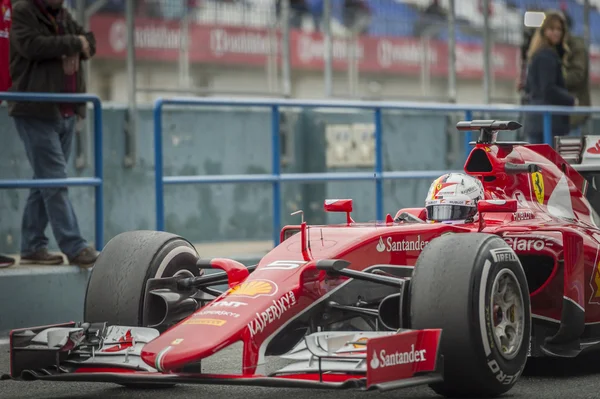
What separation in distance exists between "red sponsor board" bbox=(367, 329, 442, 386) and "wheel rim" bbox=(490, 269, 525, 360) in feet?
1.52

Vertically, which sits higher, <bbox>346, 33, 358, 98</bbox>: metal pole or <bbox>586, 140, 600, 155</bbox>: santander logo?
<bbox>346, 33, 358, 98</bbox>: metal pole

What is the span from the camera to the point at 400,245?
6.33 m

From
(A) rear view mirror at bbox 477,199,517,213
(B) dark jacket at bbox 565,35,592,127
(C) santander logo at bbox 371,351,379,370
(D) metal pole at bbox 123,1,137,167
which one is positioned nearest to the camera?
(C) santander logo at bbox 371,351,379,370

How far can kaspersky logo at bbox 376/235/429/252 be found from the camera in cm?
624

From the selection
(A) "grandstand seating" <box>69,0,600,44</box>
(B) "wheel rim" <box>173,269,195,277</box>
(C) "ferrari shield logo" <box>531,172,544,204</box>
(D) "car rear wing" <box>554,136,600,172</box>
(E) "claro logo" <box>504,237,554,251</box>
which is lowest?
(B) "wheel rim" <box>173,269,195,277</box>

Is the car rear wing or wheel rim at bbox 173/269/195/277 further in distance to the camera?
the car rear wing

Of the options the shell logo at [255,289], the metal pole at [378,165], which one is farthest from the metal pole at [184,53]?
the shell logo at [255,289]

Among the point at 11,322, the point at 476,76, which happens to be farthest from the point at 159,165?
the point at 476,76

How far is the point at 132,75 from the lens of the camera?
38.1ft

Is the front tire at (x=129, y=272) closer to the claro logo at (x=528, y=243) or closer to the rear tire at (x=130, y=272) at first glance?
the rear tire at (x=130, y=272)

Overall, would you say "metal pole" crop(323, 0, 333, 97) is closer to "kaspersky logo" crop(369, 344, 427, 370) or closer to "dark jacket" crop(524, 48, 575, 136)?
"dark jacket" crop(524, 48, 575, 136)

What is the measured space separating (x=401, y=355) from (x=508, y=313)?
871 millimetres

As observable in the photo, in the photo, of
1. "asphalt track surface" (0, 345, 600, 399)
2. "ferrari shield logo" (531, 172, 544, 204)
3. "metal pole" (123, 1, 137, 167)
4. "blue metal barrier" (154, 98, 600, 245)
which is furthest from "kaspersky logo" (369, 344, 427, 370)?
"metal pole" (123, 1, 137, 167)

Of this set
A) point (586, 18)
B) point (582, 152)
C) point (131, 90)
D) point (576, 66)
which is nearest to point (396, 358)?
point (582, 152)
